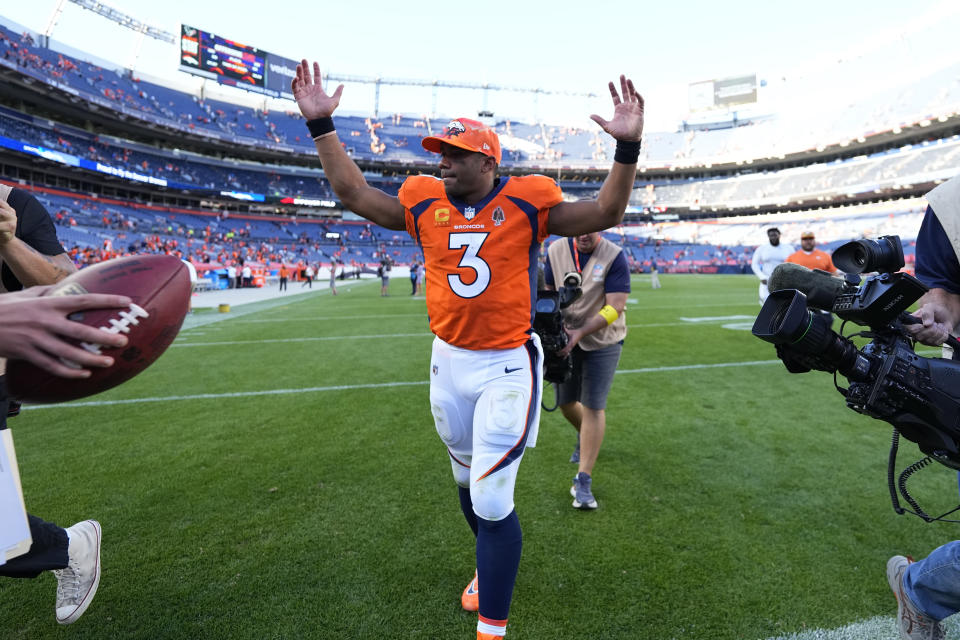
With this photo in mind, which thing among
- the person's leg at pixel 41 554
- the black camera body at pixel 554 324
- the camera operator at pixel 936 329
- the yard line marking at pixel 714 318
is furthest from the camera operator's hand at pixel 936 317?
the yard line marking at pixel 714 318

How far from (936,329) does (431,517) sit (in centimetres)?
249

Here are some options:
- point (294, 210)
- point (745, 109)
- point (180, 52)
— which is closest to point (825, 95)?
point (745, 109)

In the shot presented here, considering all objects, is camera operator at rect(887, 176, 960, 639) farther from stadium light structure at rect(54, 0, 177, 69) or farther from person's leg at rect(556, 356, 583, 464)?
stadium light structure at rect(54, 0, 177, 69)

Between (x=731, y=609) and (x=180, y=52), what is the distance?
5281cm

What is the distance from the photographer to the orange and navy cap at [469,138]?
2002mm

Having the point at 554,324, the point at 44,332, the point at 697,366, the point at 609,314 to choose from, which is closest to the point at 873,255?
the point at 554,324

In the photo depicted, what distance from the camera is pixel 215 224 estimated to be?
43281mm

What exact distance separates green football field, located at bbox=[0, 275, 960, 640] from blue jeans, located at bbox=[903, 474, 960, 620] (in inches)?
14.3

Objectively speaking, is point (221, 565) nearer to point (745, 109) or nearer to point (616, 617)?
point (616, 617)

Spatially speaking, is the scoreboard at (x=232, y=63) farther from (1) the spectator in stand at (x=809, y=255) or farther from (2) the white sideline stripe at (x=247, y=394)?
(1) the spectator in stand at (x=809, y=255)

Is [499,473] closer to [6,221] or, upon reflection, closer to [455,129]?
[455,129]

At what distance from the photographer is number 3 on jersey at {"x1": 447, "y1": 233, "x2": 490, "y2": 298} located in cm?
204

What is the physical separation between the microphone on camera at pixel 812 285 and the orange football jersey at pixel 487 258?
0.94 metres

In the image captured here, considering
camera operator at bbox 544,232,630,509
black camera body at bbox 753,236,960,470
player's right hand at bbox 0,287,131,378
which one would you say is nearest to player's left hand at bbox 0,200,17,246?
player's right hand at bbox 0,287,131,378
